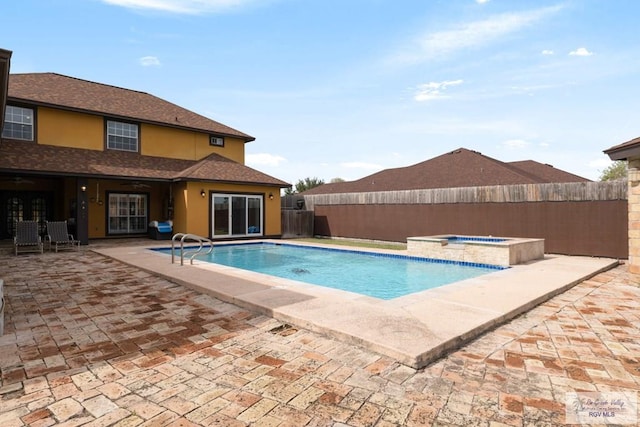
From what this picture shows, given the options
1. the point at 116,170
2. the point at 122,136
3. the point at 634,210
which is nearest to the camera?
the point at 634,210

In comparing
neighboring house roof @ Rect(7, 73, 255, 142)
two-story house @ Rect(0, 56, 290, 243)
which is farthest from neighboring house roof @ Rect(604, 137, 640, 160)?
neighboring house roof @ Rect(7, 73, 255, 142)

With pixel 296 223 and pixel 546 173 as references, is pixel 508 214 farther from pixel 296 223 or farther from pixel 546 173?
pixel 296 223

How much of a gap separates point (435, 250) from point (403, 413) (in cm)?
854

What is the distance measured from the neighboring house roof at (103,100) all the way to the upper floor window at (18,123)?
0.56 metres

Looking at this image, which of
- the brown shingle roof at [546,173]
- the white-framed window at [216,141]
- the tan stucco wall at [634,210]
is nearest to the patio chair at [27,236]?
the white-framed window at [216,141]

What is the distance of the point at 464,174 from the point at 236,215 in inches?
454

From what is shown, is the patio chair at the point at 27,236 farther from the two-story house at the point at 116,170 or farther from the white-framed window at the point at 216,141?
the white-framed window at the point at 216,141

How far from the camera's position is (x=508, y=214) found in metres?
12.3

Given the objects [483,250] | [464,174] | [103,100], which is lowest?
[483,250]

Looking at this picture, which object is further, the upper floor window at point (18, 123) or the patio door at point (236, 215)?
the patio door at point (236, 215)

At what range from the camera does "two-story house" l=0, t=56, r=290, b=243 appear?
43.3ft

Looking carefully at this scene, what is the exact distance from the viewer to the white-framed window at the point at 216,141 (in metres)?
18.5

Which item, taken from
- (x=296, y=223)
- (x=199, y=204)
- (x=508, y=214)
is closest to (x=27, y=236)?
(x=199, y=204)

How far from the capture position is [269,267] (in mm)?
10164
